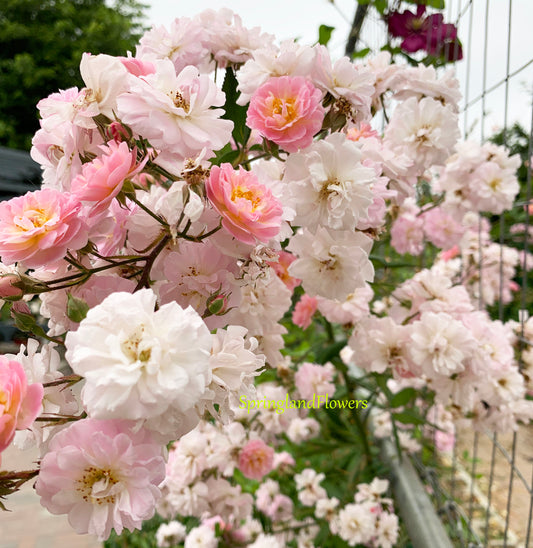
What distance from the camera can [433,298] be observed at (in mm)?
736

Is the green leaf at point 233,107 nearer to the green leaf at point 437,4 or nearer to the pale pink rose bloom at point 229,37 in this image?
the pale pink rose bloom at point 229,37

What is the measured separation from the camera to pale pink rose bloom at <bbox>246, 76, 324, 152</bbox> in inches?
16.5

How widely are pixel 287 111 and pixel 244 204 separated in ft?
0.43

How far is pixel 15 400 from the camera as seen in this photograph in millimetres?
289

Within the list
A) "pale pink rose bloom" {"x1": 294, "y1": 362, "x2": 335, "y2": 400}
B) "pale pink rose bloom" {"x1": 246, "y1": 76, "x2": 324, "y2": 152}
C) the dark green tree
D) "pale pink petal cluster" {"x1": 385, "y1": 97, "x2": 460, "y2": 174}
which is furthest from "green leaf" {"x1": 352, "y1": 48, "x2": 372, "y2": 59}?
Result: the dark green tree

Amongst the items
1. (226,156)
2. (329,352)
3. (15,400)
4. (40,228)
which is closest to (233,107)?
(226,156)

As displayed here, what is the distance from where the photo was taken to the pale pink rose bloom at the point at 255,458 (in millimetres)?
989

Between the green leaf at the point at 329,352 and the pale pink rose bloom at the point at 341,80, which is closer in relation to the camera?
the pale pink rose bloom at the point at 341,80

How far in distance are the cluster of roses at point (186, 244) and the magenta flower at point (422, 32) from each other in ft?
0.98

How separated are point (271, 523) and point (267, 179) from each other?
127 centimetres

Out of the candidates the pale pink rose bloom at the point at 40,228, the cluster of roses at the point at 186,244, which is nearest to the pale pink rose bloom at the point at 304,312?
the cluster of roses at the point at 186,244

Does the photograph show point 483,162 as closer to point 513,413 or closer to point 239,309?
point 513,413

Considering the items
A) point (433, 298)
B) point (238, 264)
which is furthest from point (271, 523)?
point (238, 264)

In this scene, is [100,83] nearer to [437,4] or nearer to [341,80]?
[341,80]
